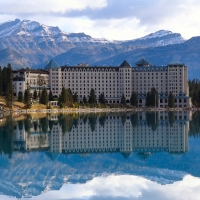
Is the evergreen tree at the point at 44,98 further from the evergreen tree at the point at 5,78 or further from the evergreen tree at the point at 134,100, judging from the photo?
the evergreen tree at the point at 134,100

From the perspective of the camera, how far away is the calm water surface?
97.4 feet

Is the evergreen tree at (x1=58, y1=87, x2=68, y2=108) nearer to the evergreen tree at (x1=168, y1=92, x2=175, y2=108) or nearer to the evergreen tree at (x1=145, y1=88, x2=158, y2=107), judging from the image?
the evergreen tree at (x1=145, y1=88, x2=158, y2=107)

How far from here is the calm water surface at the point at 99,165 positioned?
29697 millimetres

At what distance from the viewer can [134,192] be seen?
95.8 feet

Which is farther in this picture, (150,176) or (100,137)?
(100,137)

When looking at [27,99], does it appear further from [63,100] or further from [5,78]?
[63,100]

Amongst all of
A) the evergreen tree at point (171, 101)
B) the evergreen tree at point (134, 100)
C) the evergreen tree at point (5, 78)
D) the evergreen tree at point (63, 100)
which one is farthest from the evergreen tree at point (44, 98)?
the evergreen tree at point (171, 101)

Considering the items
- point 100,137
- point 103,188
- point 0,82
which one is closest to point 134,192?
point 103,188

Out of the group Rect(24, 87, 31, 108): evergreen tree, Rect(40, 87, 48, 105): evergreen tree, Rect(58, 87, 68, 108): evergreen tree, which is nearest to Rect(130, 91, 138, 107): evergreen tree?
Rect(58, 87, 68, 108): evergreen tree

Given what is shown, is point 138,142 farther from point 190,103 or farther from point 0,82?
point 190,103

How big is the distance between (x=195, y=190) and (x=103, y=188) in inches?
201

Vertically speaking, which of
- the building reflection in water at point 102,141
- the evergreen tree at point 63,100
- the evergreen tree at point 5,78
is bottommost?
the building reflection in water at point 102,141

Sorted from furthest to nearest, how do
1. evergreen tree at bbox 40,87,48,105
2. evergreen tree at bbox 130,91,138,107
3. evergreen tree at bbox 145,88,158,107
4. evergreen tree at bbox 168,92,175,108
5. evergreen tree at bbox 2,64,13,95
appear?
evergreen tree at bbox 130,91,138,107 → evergreen tree at bbox 168,92,175,108 → evergreen tree at bbox 145,88,158,107 → evergreen tree at bbox 40,87,48,105 → evergreen tree at bbox 2,64,13,95

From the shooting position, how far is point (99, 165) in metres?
40.5
